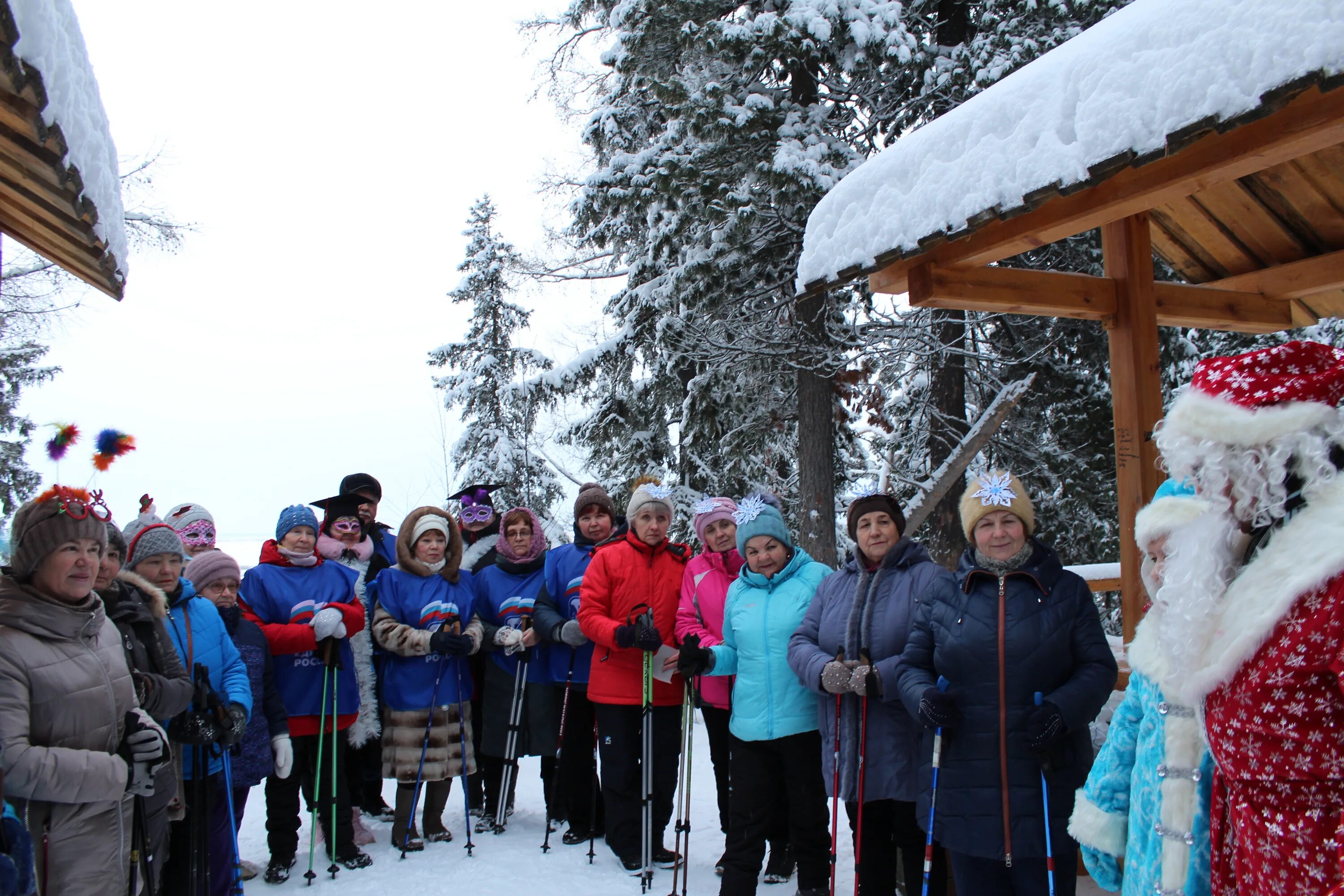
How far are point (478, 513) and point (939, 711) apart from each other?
457cm

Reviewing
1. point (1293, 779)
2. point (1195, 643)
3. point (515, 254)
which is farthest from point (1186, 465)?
point (515, 254)

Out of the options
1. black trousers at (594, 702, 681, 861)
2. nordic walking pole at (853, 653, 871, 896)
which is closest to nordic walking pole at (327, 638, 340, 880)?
black trousers at (594, 702, 681, 861)

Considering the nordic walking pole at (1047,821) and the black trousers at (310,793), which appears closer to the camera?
the nordic walking pole at (1047,821)

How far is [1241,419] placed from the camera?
69.1 inches

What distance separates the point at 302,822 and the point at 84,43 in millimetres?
5304

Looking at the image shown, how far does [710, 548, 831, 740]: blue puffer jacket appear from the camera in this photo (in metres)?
4.33

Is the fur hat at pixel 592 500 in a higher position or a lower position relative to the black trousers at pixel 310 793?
higher

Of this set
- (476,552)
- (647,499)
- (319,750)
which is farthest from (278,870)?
(647,499)

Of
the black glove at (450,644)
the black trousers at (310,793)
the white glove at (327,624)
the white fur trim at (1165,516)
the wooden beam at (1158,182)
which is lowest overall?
the black trousers at (310,793)

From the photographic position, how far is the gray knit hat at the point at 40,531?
3.19 metres

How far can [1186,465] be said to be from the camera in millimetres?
1885

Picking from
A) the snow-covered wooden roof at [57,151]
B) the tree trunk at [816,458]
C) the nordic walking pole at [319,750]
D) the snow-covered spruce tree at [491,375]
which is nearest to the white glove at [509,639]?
the nordic walking pole at [319,750]

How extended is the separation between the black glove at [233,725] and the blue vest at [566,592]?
211 cm

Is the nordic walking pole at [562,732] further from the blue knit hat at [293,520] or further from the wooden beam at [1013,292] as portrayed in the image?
the wooden beam at [1013,292]
